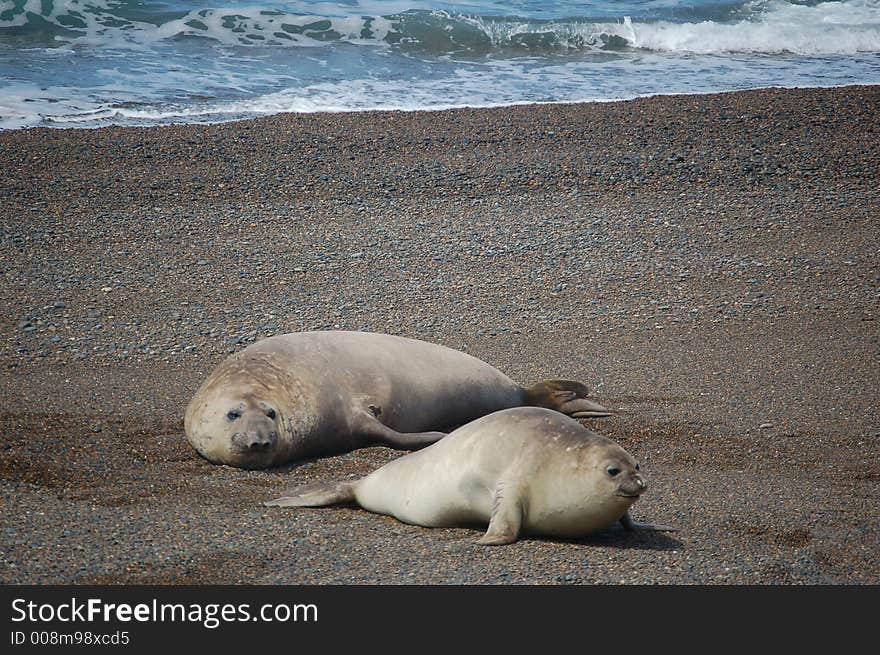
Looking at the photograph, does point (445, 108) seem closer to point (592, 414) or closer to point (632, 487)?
point (592, 414)

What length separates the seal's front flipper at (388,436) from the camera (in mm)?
5316

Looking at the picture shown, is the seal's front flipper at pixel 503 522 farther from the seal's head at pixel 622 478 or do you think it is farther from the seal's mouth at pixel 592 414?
the seal's mouth at pixel 592 414

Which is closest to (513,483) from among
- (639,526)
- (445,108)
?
(639,526)

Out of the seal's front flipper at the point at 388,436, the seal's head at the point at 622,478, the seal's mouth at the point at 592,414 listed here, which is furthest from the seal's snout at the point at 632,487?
the seal's mouth at the point at 592,414

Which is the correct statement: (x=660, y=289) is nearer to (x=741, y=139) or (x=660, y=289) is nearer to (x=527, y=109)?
(x=741, y=139)

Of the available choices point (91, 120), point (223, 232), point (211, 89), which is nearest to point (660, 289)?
point (223, 232)

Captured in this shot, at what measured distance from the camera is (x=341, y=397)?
215 inches

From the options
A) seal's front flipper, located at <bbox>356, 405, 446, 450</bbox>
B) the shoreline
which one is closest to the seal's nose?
seal's front flipper, located at <bbox>356, 405, 446, 450</bbox>

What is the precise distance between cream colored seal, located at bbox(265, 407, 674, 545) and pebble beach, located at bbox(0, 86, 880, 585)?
11 centimetres

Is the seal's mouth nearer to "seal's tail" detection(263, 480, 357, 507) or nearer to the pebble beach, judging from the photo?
the pebble beach

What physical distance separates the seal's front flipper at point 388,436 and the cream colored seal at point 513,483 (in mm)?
731

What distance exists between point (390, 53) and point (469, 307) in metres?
11.6

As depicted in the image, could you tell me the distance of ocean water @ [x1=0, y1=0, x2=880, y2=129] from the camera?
14.6m

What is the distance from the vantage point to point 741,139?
1159 centimetres
